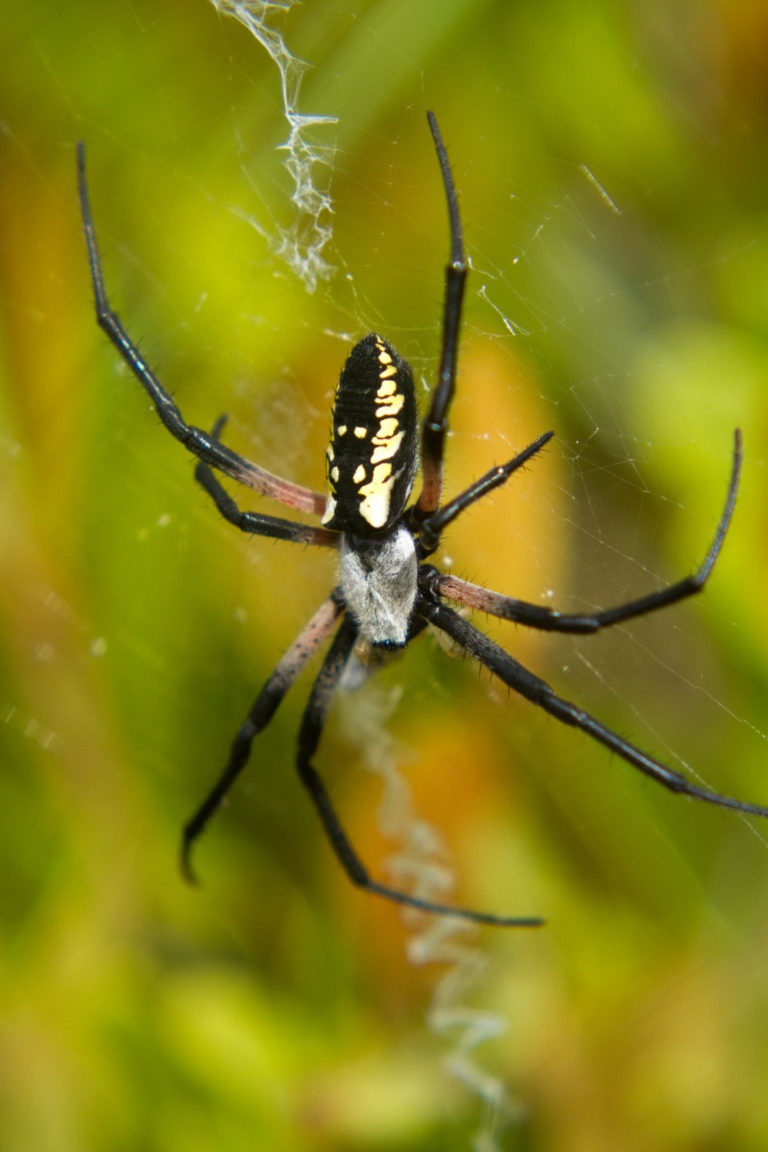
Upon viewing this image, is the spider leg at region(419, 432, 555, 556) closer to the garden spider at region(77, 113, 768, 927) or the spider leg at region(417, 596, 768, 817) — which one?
the garden spider at region(77, 113, 768, 927)

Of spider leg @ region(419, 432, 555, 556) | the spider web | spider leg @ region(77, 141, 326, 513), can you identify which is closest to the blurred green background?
the spider web

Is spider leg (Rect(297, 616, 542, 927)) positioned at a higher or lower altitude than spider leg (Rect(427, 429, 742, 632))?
lower

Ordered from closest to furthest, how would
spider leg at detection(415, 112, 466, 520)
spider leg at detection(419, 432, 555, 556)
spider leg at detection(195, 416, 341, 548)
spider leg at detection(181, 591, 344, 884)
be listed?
1. spider leg at detection(415, 112, 466, 520)
2. spider leg at detection(419, 432, 555, 556)
3. spider leg at detection(195, 416, 341, 548)
4. spider leg at detection(181, 591, 344, 884)

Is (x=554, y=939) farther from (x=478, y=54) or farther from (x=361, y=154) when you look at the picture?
(x=478, y=54)

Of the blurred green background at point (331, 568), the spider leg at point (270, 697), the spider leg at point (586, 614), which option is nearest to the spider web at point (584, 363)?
the blurred green background at point (331, 568)

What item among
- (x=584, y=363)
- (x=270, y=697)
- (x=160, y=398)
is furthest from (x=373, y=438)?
(x=270, y=697)

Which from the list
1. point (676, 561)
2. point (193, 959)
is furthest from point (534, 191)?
point (193, 959)

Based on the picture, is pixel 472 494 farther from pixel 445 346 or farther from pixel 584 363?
pixel 584 363
